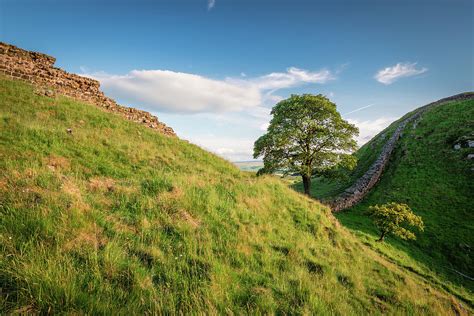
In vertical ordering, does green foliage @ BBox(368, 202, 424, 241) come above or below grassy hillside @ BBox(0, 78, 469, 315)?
below

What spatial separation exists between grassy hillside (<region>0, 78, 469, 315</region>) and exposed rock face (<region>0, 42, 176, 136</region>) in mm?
9110

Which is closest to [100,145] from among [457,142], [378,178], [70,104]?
[70,104]

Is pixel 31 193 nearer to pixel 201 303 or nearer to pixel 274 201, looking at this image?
pixel 201 303

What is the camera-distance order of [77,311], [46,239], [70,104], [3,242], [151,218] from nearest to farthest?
[77,311], [3,242], [46,239], [151,218], [70,104]

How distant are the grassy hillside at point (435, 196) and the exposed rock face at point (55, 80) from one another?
22.9m

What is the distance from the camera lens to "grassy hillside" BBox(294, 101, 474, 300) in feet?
57.9

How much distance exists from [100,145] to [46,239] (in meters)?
9.26

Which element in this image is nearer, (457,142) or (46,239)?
(46,239)

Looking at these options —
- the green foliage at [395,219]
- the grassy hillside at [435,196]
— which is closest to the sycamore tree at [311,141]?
the grassy hillside at [435,196]

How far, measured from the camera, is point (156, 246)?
4973 millimetres

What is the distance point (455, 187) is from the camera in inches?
1068

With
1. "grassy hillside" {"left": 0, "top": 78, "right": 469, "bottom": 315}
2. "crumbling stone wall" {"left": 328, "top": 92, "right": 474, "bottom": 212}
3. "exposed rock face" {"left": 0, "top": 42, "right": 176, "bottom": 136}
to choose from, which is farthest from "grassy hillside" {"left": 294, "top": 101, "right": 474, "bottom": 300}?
"exposed rock face" {"left": 0, "top": 42, "right": 176, "bottom": 136}

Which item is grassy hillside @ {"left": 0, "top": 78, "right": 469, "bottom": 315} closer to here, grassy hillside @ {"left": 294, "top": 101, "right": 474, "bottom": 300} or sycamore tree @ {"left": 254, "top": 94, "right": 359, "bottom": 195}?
grassy hillside @ {"left": 294, "top": 101, "right": 474, "bottom": 300}

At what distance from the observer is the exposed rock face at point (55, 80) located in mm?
17047
